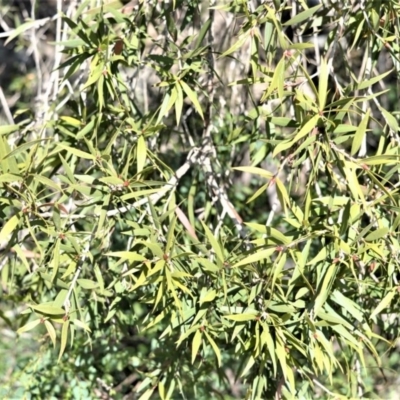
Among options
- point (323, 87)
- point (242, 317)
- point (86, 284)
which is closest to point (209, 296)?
point (242, 317)

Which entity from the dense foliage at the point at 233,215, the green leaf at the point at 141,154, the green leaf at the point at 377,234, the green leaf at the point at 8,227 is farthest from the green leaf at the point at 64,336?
the green leaf at the point at 377,234

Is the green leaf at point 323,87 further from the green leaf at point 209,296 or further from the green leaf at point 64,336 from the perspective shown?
the green leaf at point 64,336

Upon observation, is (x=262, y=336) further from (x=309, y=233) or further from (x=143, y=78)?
(x=143, y=78)

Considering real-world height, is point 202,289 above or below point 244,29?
below

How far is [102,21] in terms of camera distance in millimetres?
1144

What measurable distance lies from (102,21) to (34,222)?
A: 14.4 inches

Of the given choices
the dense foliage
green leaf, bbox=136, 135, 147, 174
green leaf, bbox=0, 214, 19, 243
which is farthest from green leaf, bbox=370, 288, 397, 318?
green leaf, bbox=0, 214, 19, 243

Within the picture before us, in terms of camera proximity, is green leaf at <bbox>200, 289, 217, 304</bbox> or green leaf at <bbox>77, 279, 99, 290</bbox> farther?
green leaf at <bbox>77, 279, 99, 290</bbox>

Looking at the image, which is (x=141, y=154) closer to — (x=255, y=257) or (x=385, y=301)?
(x=255, y=257)

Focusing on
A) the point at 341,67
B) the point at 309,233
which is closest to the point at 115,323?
the point at 309,233

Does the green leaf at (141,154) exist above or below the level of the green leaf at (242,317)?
above

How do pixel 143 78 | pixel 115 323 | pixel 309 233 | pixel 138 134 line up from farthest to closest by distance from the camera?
pixel 143 78 < pixel 115 323 < pixel 138 134 < pixel 309 233

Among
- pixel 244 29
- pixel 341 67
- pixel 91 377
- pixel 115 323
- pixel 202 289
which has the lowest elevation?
pixel 91 377

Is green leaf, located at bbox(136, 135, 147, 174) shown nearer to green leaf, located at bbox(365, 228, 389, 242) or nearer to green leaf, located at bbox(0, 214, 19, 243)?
green leaf, located at bbox(0, 214, 19, 243)
